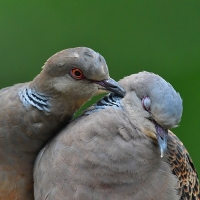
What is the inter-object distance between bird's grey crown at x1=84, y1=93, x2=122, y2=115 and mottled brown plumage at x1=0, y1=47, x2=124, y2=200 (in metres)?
0.03

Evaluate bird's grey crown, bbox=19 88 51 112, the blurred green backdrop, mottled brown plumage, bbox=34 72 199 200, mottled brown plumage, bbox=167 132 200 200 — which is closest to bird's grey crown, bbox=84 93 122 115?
mottled brown plumage, bbox=34 72 199 200

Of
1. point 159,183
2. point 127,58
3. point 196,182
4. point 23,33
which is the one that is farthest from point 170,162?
point 23,33

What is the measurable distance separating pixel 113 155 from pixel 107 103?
168 millimetres

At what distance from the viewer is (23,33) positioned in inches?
112

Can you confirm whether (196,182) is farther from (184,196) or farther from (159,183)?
(159,183)

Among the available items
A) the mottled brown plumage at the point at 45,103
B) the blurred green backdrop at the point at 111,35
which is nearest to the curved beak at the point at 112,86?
the mottled brown plumage at the point at 45,103

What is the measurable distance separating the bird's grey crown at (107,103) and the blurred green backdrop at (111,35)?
→ 1.22m

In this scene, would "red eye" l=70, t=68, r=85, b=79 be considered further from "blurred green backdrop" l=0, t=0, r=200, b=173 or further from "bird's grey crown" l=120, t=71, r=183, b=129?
"blurred green backdrop" l=0, t=0, r=200, b=173

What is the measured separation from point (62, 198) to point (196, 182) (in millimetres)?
516

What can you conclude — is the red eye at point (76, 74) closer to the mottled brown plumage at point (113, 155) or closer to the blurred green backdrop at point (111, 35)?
the mottled brown plumage at point (113, 155)

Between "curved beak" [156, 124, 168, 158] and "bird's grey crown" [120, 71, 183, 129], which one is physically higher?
"bird's grey crown" [120, 71, 183, 129]

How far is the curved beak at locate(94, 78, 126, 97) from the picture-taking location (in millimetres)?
1522

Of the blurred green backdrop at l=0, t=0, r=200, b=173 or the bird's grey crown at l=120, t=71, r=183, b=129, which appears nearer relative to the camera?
the bird's grey crown at l=120, t=71, r=183, b=129

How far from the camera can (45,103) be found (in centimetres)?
157
